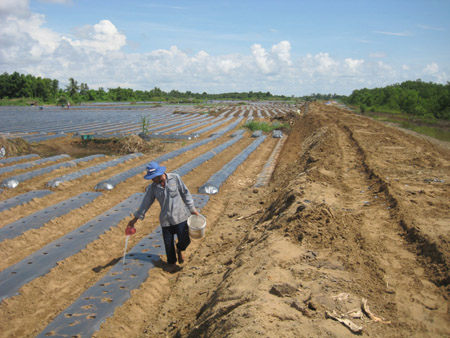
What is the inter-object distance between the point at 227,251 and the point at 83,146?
13.3 meters

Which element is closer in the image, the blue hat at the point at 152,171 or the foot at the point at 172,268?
the blue hat at the point at 152,171

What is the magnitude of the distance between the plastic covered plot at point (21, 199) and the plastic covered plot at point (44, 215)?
893 millimetres

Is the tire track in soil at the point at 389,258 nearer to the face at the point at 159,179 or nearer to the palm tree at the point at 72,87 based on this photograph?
the face at the point at 159,179

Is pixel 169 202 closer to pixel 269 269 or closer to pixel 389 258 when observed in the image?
pixel 269 269

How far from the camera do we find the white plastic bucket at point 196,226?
4635 millimetres

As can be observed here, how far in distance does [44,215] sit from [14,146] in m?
8.13

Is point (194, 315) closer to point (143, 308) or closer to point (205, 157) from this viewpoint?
point (143, 308)

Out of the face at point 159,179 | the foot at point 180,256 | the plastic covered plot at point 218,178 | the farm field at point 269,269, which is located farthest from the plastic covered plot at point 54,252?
the plastic covered plot at point 218,178

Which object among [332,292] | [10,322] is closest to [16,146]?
A: [10,322]

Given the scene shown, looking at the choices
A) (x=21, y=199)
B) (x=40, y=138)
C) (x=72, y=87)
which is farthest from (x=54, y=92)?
(x=21, y=199)

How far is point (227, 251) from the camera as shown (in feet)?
17.7

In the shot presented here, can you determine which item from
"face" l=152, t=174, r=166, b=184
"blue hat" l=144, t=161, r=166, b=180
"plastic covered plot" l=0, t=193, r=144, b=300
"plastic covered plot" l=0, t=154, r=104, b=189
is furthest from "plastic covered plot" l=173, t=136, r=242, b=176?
"blue hat" l=144, t=161, r=166, b=180

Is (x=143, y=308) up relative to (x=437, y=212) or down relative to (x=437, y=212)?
down

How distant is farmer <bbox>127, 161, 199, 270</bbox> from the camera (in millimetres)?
4441
